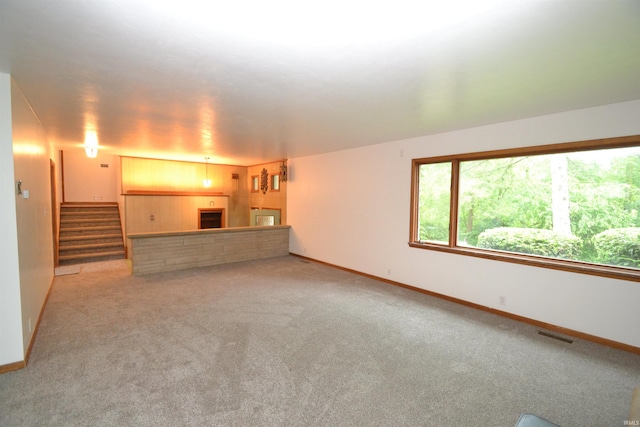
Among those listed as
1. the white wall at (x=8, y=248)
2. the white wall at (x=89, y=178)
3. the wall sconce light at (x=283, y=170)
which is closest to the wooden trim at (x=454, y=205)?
the wall sconce light at (x=283, y=170)

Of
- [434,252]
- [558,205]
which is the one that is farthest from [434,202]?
[558,205]

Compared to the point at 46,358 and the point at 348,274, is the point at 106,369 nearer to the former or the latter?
the point at 46,358

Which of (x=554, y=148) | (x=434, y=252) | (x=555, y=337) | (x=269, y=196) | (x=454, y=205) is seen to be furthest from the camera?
(x=269, y=196)

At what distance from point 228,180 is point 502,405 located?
870cm

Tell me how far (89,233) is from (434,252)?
8.08m

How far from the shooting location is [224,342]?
2.94 meters

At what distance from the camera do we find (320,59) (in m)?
2.09

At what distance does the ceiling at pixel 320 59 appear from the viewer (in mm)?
1563

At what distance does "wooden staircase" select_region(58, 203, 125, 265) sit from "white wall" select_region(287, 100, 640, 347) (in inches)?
176

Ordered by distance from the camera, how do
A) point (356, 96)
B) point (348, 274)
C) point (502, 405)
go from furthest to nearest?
point (348, 274), point (356, 96), point (502, 405)

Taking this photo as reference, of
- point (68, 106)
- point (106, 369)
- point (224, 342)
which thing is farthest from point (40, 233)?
point (224, 342)

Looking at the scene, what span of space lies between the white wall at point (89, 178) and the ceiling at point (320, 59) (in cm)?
561

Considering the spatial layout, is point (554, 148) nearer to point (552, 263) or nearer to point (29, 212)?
point (552, 263)

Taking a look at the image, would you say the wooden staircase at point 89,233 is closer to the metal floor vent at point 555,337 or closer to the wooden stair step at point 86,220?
the wooden stair step at point 86,220
